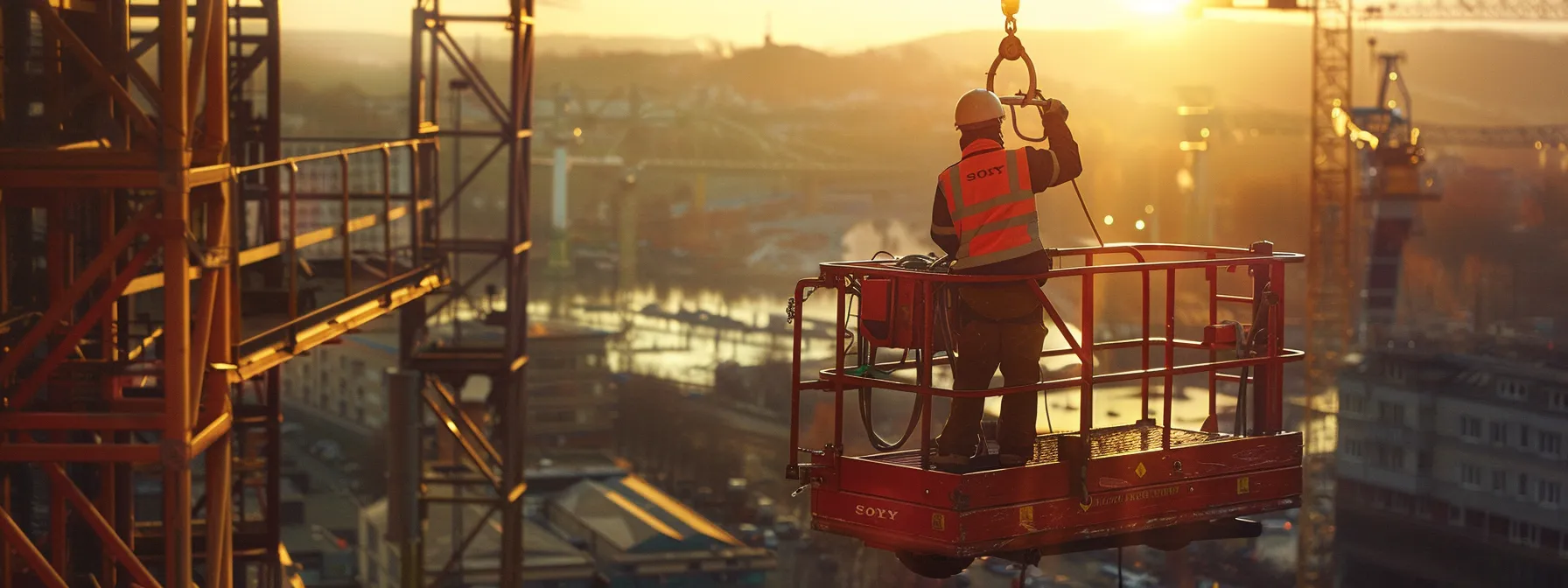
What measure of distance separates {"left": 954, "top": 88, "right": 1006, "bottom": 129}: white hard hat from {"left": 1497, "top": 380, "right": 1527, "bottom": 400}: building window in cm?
5883

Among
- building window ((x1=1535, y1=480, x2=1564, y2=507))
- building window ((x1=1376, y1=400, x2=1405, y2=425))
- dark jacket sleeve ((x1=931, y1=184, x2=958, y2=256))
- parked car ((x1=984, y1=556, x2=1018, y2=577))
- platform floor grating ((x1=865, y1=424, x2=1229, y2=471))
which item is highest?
dark jacket sleeve ((x1=931, y1=184, x2=958, y2=256))

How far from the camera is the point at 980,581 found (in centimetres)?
5475

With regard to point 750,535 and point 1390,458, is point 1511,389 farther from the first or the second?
point 750,535

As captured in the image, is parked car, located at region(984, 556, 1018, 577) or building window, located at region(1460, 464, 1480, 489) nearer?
parked car, located at region(984, 556, 1018, 577)

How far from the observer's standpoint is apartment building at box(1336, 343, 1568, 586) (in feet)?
188

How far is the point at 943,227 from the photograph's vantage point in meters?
9.15

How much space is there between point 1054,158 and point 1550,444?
59.3m

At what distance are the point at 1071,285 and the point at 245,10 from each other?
55.9 m

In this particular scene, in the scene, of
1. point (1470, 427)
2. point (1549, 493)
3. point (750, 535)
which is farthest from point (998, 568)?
point (1549, 493)

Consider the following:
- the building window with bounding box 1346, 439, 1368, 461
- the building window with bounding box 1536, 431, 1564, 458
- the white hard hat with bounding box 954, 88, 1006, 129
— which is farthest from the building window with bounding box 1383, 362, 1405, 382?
the white hard hat with bounding box 954, 88, 1006, 129

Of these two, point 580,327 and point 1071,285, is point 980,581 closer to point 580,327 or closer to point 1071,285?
point 1071,285

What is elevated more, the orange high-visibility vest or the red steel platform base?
the orange high-visibility vest

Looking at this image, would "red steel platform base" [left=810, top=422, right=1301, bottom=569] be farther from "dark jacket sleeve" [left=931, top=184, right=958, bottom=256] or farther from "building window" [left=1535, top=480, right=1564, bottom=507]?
"building window" [left=1535, top=480, right=1564, bottom=507]

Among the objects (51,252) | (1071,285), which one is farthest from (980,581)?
(51,252)
